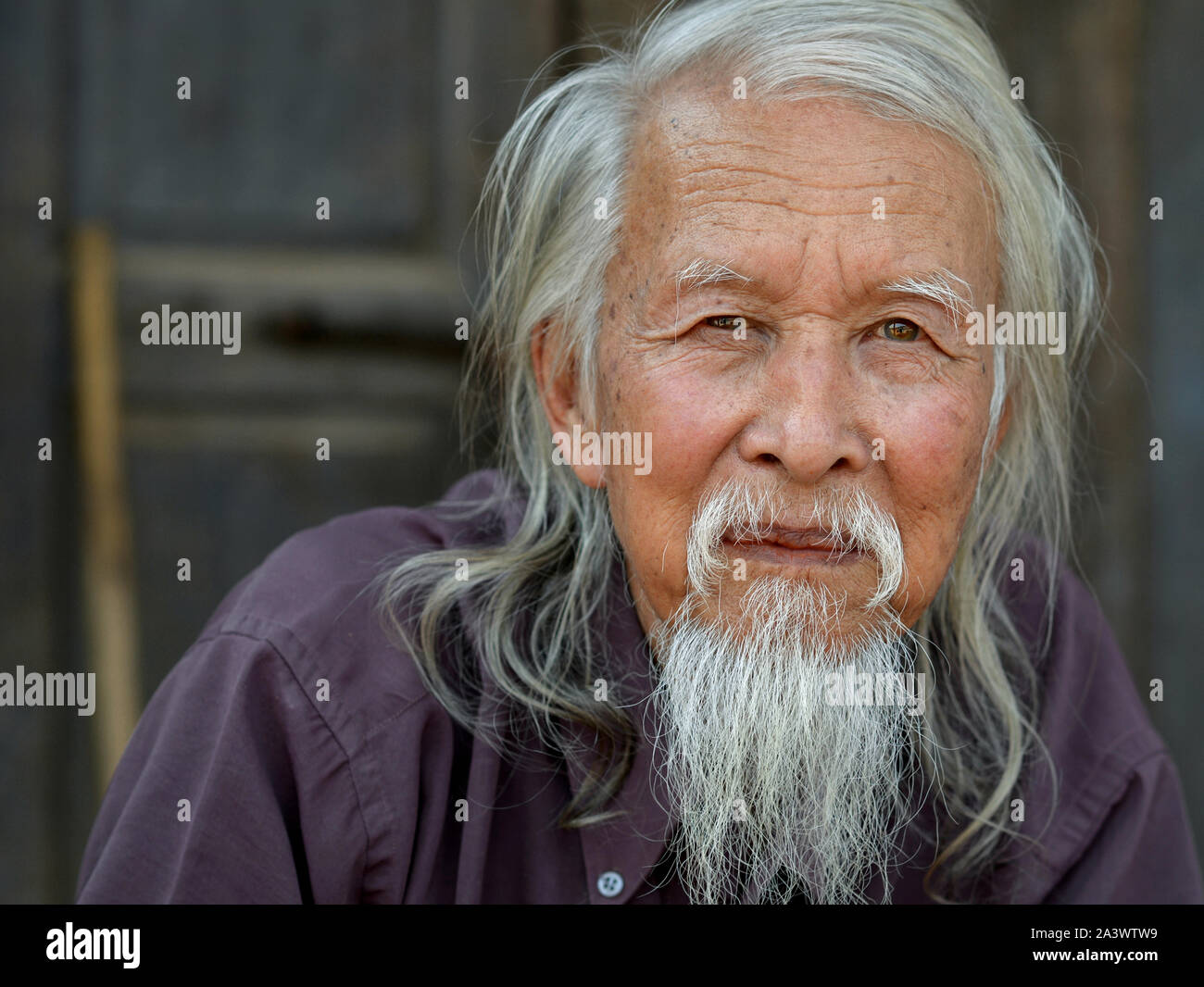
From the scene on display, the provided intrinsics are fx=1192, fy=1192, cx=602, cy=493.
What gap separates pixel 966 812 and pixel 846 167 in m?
0.95

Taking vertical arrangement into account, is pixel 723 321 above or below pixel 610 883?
above

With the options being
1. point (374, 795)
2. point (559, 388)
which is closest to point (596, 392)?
point (559, 388)

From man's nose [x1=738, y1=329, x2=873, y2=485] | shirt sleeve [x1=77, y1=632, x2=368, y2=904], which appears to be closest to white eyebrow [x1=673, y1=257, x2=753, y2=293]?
man's nose [x1=738, y1=329, x2=873, y2=485]

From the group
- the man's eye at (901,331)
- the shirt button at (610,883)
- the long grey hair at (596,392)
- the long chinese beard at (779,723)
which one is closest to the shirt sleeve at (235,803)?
the long grey hair at (596,392)

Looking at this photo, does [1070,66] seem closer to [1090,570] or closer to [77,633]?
[1090,570]

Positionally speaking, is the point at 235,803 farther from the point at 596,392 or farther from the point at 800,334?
the point at 800,334

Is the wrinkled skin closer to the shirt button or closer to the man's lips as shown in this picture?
the man's lips

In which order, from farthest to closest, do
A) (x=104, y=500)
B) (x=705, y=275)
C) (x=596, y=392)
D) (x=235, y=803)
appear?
(x=104, y=500) < (x=596, y=392) < (x=705, y=275) < (x=235, y=803)

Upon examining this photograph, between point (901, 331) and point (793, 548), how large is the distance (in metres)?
0.34

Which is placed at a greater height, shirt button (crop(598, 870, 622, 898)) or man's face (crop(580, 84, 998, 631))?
man's face (crop(580, 84, 998, 631))

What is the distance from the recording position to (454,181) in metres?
2.67

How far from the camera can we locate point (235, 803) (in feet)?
4.75

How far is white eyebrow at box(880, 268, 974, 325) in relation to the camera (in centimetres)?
156
